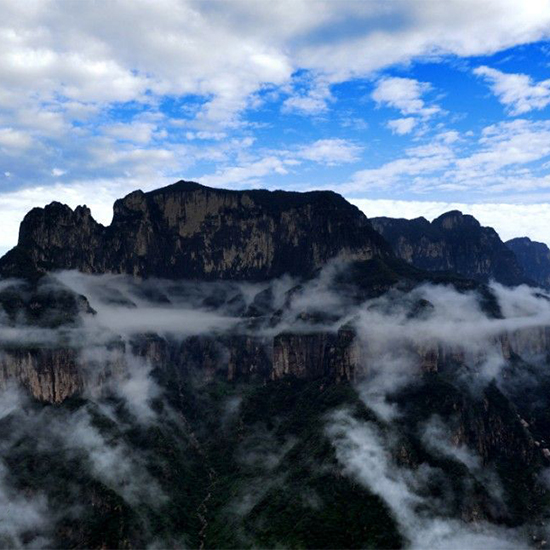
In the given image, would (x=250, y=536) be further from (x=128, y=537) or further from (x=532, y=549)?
(x=532, y=549)

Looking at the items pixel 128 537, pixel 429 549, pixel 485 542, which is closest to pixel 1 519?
pixel 128 537

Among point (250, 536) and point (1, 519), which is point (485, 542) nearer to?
point (250, 536)

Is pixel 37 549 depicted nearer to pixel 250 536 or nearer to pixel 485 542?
pixel 250 536

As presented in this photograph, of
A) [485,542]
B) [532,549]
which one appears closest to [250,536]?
[485,542]

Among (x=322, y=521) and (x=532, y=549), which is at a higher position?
(x=322, y=521)

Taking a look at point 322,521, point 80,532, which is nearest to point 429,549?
point 322,521

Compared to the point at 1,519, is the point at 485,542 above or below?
below

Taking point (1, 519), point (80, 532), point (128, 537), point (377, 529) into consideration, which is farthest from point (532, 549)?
point (1, 519)

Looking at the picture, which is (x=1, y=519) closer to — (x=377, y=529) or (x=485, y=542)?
(x=377, y=529)
